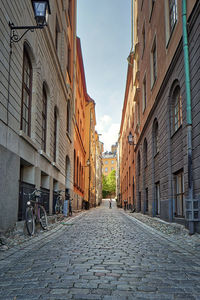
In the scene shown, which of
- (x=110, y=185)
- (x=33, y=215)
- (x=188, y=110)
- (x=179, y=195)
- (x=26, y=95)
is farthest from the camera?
(x=110, y=185)

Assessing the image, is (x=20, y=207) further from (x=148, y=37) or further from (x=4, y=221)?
(x=148, y=37)

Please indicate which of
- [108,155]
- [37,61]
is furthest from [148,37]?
[108,155]

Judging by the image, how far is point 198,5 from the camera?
8.31 m

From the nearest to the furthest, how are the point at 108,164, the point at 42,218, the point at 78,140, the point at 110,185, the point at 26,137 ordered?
the point at 26,137, the point at 42,218, the point at 78,140, the point at 110,185, the point at 108,164

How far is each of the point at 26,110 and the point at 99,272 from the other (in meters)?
7.81

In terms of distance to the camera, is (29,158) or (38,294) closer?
(38,294)

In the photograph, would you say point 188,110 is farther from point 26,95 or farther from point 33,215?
point 26,95

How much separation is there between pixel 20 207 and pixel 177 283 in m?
6.36

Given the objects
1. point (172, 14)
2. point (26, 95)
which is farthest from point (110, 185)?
point (26, 95)

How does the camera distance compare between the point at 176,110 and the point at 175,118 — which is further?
the point at 175,118

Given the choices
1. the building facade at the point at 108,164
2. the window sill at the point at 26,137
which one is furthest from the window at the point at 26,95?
the building facade at the point at 108,164

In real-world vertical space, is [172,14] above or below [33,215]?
above

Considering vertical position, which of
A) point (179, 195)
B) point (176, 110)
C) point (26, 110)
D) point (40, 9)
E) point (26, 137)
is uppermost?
point (40, 9)

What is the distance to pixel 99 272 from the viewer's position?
4250mm
